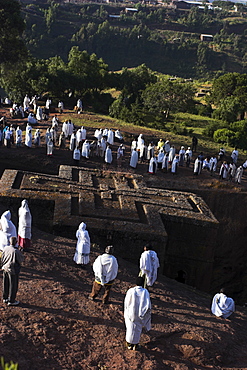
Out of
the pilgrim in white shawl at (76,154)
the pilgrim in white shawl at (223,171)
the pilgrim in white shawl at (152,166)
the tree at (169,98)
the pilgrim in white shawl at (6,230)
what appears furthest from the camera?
the tree at (169,98)

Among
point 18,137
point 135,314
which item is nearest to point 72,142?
point 18,137

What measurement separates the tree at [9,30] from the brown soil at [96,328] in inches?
804

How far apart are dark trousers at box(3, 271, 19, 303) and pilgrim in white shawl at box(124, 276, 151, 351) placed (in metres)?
1.84

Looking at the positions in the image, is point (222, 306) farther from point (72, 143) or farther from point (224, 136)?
point (224, 136)

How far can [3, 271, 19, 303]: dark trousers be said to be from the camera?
7051mm

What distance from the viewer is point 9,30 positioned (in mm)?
26953

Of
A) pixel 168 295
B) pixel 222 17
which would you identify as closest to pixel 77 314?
pixel 168 295

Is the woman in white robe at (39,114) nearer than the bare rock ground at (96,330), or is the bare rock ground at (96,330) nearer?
the bare rock ground at (96,330)

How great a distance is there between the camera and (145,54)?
8325 centimetres

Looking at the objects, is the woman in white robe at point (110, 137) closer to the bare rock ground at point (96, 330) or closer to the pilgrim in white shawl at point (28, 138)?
the pilgrim in white shawl at point (28, 138)

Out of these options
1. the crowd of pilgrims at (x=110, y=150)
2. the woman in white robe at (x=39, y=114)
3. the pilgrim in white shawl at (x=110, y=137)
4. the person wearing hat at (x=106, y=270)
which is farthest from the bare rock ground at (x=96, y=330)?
the woman in white robe at (x=39, y=114)

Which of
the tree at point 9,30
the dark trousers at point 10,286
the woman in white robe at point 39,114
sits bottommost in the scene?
the woman in white robe at point 39,114

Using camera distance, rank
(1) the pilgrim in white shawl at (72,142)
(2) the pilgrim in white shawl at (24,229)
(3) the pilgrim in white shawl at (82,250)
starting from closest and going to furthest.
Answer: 1. (3) the pilgrim in white shawl at (82,250)
2. (2) the pilgrim in white shawl at (24,229)
3. (1) the pilgrim in white shawl at (72,142)

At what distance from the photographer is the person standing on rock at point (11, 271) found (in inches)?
278
